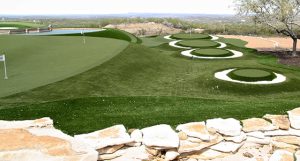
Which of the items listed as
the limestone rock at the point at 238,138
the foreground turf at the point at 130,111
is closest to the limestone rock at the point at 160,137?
the foreground turf at the point at 130,111

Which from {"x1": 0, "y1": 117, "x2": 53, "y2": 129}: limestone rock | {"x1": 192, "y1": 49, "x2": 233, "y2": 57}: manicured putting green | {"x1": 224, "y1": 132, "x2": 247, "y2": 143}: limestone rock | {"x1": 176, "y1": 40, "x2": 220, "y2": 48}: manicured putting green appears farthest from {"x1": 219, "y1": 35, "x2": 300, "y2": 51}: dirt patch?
{"x1": 0, "y1": 117, "x2": 53, "y2": 129}: limestone rock

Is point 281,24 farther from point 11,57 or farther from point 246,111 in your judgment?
point 11,57

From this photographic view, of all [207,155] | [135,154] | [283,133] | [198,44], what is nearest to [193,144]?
[207,155]

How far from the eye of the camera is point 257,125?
13633mm

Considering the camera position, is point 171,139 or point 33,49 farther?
point 33,49

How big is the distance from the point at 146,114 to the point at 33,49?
59.0 ft

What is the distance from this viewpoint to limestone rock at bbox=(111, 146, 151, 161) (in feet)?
36.6

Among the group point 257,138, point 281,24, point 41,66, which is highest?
point 281,24

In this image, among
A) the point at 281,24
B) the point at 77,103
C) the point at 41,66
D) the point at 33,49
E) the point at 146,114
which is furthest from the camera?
the point at 281,24

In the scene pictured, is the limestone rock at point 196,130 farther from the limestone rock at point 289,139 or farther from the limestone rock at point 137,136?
the limestone rock at point 289,139

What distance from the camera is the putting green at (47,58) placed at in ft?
63.0

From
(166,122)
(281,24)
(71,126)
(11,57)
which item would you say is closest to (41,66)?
(11,57)

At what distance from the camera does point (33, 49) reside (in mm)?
29391

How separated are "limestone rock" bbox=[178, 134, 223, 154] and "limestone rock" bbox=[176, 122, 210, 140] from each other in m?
0.19
